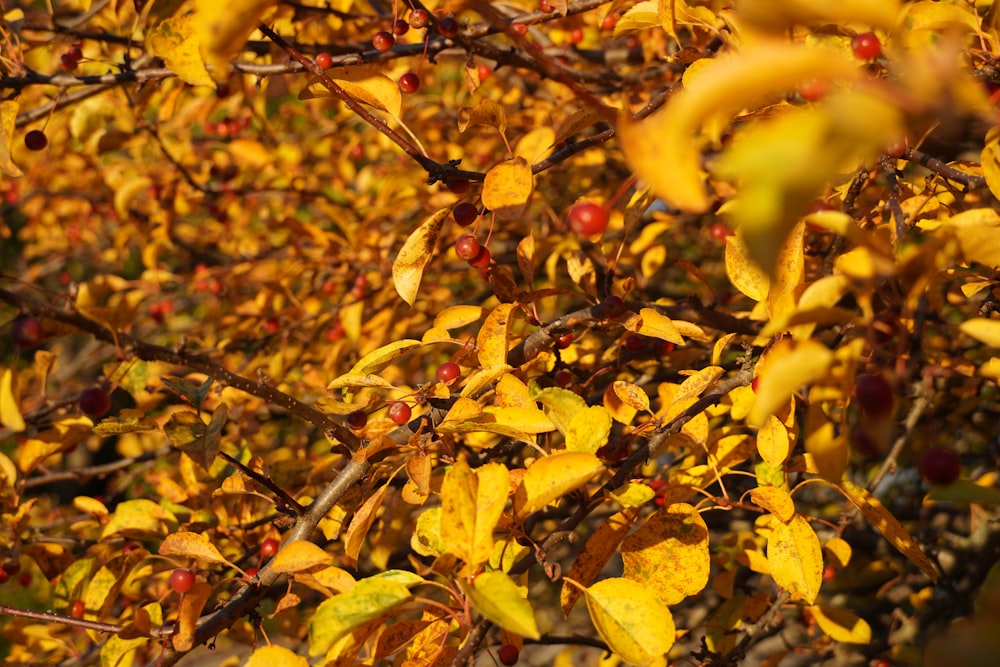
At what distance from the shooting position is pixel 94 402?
1.22 m

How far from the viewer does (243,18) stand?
71cm

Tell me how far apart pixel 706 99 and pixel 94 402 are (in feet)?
3.50

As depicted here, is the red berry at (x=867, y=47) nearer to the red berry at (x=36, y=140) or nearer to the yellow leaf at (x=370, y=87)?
the yellow leaf at (x=370, y=87)

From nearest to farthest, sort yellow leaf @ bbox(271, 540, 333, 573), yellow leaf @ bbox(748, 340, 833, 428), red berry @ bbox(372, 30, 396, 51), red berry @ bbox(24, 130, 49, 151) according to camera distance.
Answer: yellow leaf @ bbox(748, 340, 833, 428)
yellow leaf @ bbox(271, 540, 333, 573)
red berry @ bbox(372, 30, 396, 51)
red berry @ bbox(24, 130, 49, 151)

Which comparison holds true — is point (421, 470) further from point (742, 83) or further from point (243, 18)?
point (742, 83)

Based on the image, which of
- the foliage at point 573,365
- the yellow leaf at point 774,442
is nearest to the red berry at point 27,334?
the foliage at point 573,365

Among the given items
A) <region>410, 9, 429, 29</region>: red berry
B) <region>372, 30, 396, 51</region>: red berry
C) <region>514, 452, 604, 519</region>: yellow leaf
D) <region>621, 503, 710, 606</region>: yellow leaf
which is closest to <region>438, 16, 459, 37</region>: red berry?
<region>410, 9, 429, 29</region>: red berry

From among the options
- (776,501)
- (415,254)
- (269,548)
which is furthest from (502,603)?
(269,548)

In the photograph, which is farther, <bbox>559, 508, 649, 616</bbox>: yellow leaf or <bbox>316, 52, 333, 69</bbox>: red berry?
<bbox>316, 52, 333, 69</bbox>: red berry

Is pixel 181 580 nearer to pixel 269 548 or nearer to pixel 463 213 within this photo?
pixel 269 548

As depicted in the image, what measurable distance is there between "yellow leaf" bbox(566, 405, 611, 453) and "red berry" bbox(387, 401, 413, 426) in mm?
307

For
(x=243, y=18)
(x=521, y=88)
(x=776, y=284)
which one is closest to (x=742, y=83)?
(x=243, y=18)

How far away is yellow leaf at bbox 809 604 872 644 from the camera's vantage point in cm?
164

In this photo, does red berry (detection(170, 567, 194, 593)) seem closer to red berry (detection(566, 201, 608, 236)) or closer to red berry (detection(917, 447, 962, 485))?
red berry (detection(566, 201, 608, 236))
